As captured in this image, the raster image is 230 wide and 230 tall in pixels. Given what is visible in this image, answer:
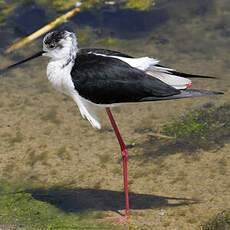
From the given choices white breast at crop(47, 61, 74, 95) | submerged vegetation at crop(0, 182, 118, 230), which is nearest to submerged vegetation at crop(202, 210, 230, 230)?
submerged vegetation at crop(0, 182, 118, 230)

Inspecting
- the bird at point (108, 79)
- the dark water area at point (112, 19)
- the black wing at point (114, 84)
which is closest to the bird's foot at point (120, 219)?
the bird at point (108, 79)

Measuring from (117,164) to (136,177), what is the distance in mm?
255

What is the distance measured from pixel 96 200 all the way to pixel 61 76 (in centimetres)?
95

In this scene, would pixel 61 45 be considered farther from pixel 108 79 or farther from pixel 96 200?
pixel 96 200

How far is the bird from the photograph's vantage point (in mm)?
4219

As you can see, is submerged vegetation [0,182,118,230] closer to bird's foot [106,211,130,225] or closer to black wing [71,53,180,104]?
bird's foot [106,211,130,225]

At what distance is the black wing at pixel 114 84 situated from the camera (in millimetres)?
4215

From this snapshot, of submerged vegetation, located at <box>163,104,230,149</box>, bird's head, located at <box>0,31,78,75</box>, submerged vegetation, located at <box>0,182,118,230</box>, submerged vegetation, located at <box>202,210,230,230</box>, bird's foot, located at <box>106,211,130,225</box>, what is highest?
bird's head, located at <box>0,31,78,75</box>

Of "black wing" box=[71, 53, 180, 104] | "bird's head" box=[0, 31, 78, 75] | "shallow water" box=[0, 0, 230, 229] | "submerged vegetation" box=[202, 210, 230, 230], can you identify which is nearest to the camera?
"submerged vegetation" box=[202, 210, 230, 230]

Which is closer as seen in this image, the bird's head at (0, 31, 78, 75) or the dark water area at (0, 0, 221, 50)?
the bird's head at (0, 31, 78, 75)

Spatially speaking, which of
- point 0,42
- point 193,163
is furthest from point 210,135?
point 0,42

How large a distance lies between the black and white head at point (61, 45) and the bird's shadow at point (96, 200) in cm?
102

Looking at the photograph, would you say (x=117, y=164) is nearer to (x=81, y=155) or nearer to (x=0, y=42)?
(x=81, y=155)

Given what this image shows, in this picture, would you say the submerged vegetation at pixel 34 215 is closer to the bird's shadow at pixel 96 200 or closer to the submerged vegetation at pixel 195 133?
the bird's shadow at pixel 96 200
